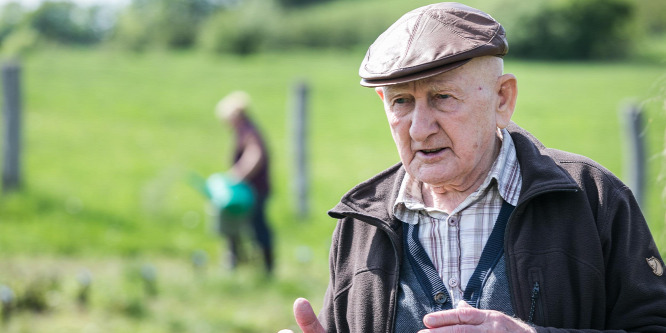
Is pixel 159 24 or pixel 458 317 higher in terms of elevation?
pixel 159 24

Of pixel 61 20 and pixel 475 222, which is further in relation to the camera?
pixel 61 20

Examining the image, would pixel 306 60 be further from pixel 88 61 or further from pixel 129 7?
pixel 88 61

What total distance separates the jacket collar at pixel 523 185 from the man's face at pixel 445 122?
12 cm

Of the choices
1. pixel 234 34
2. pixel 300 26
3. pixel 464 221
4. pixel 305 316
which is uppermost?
pixel 300 26

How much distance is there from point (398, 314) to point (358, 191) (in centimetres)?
38

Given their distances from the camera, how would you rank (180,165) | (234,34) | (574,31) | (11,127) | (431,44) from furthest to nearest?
1. (234,34)
2. (574,31)
3. (180,165)
4. (11,127)
5. (431,44)

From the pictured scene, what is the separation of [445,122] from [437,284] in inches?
16.4

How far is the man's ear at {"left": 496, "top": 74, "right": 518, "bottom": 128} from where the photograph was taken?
80.7 inches

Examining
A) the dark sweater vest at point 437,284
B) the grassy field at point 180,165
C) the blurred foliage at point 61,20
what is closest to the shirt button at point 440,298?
the dark sweater vest at point 437,284

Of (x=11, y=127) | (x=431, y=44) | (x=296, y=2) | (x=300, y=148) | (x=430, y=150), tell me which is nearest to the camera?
(x=431, y=44)

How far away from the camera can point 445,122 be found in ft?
6.53

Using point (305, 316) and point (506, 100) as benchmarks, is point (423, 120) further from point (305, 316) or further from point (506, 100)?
point (305, 316)

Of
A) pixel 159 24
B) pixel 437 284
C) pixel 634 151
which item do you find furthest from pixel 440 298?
pixel 159 24

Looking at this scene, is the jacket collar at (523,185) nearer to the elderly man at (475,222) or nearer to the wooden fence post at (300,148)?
the elderly man at (475,222)
